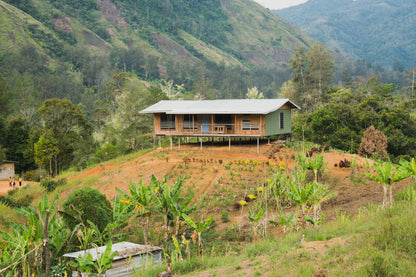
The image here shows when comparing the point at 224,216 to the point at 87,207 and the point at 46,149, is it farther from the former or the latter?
the point at 46,149

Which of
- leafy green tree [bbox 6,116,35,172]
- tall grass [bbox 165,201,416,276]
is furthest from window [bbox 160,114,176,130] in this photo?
tall grass [bbox 165,201,416,276]

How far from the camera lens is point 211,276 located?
26.3ft

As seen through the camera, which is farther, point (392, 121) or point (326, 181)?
point (392, 121)

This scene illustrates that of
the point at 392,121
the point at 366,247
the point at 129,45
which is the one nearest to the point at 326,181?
the point at 366,247

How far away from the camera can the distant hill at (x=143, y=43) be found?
84.2 meters

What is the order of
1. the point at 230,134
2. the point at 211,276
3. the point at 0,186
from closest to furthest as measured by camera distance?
the point at 211,276 → the point at 230,134 → the point at 0,186

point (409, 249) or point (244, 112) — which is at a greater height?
point (244, 112)

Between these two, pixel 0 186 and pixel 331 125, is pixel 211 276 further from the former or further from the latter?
pixel 0 186

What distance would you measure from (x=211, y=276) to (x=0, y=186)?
102 ft

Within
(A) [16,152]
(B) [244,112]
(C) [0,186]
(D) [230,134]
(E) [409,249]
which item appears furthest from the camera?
(A) [16,152]

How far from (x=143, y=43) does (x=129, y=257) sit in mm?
125527

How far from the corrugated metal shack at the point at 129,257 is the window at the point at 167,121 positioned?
19434mm

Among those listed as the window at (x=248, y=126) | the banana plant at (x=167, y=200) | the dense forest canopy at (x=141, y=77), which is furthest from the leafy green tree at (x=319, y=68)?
the banana plant at (x=167, y=200)

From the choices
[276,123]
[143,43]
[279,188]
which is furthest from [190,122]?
[143,43]
